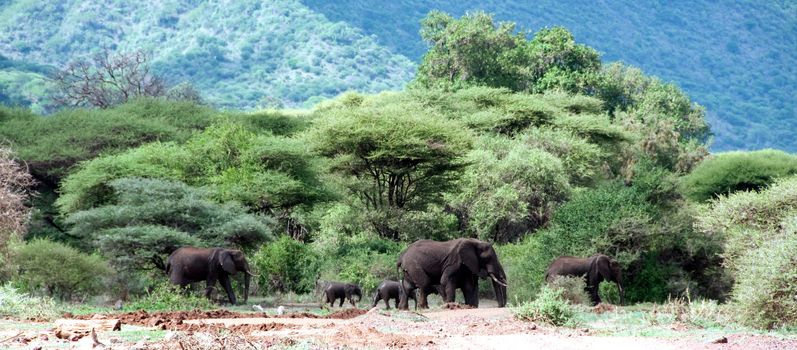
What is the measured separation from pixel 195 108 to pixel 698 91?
313 feet

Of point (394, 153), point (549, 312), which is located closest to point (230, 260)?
point (394, 153)

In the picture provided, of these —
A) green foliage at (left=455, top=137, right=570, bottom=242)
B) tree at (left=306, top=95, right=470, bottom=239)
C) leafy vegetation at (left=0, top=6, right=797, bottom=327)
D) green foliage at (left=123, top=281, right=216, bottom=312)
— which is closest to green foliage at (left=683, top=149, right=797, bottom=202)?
leafy vegetation at (left=0, top=6, right=797, bottom=327)

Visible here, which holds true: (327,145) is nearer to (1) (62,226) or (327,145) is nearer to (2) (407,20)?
(1) (62,226)

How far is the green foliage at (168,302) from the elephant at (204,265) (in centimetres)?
131

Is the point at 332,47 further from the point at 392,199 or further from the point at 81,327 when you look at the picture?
the point at 81,327

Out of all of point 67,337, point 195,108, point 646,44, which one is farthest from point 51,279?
point 646,44

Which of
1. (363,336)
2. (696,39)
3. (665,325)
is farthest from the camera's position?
(696,39)

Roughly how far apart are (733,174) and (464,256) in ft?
114

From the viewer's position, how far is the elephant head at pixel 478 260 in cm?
2589

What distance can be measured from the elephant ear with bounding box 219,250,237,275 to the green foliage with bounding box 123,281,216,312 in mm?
1521

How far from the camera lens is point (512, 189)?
42.3 m

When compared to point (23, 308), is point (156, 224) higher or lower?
higher

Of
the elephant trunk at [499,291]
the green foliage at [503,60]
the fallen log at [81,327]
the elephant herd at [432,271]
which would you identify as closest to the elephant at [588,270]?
the elephant herd at [432,271]

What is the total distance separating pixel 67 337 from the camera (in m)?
14.8
